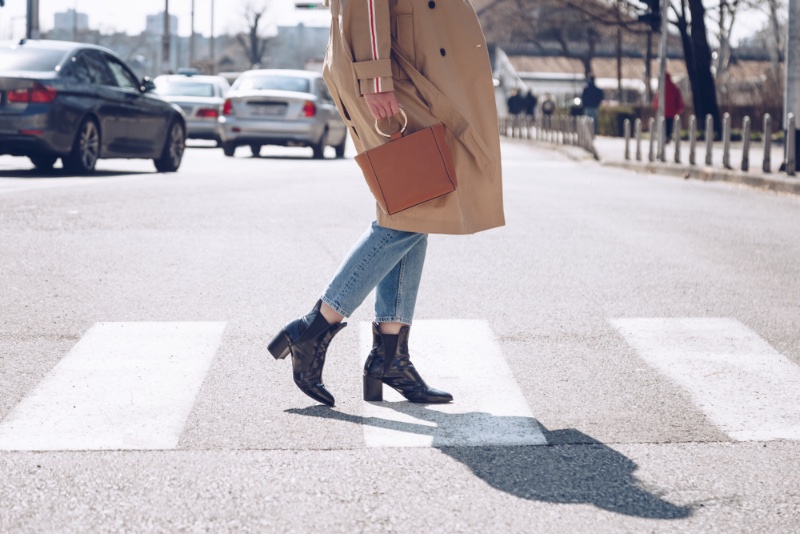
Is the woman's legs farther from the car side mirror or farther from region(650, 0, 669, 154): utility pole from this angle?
region(650, 0, 669, 154): utility pole

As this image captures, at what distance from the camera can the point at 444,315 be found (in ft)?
20.5

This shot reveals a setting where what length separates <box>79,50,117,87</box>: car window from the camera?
15562 millimetres

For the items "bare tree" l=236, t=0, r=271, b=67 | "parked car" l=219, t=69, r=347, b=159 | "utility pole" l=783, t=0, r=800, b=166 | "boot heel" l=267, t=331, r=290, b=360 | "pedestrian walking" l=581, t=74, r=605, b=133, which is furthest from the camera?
"bare tree" l=236, t=0, r=271, b=67

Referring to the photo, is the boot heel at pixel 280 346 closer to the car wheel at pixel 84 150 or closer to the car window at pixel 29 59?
the car wheel at pixel 84 150

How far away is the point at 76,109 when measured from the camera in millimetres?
14852

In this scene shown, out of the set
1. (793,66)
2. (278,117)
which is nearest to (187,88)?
(278,117)

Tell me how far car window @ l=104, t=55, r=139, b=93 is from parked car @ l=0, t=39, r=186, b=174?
0.01 m

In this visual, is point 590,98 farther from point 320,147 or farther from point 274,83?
point 320,147

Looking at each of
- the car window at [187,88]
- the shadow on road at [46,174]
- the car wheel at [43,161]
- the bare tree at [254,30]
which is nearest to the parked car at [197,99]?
the car window at [187,88]

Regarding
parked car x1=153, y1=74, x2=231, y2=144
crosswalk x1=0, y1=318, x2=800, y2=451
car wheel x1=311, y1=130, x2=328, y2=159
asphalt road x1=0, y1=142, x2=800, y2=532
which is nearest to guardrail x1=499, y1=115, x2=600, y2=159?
car wheel x1=311, y1=130, x2=328, y2=159

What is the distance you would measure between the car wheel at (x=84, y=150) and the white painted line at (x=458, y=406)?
10.0 m

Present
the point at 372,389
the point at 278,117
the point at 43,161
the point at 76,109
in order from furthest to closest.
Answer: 1. the point at 278,117
2. the point at 43,161
3. the point at 76,109
4. the point at 372,389

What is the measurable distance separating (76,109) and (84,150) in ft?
1.93

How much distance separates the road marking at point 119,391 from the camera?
13.1 feet
